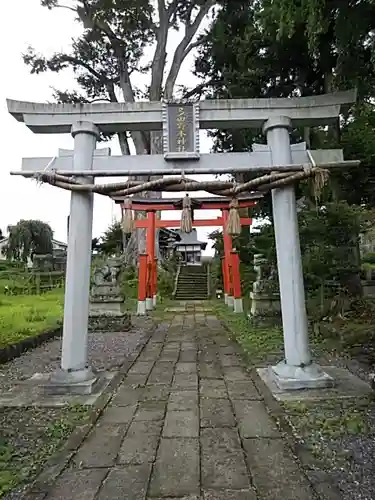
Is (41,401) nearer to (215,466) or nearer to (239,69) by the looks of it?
(215,466)

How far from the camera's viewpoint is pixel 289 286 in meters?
4.54

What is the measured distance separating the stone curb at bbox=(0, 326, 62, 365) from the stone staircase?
10.9m

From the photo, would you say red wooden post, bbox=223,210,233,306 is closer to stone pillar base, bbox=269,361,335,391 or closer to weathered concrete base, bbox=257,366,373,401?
weathered concrete base, bbox=257,366,373,401

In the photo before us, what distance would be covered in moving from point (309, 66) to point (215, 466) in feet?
29.3

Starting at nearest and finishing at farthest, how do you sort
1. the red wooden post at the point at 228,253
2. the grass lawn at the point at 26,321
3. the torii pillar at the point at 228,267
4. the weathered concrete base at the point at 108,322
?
1. the grass lawn at the point at 26,321
2. the weathered concrete base at the point at 108,322
3. the red wooden post at the point at 228,253
4. the torii pillar at the point at 228,267

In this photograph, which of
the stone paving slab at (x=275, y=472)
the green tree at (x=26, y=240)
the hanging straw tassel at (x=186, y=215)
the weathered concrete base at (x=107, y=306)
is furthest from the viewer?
the green tree at (x=26, y=240)

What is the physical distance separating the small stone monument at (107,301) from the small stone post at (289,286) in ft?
17.5

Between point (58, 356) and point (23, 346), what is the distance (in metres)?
0.70

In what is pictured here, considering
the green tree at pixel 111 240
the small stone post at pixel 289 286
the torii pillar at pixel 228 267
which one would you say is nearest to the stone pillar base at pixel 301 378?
the small stone post at pixel 289 286

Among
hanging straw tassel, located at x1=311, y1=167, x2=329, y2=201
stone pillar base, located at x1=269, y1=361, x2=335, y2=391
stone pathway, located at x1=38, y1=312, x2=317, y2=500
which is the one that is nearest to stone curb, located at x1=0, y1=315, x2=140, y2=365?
stone pathway, located at x1=38, y1=312, x2=317, y2=500

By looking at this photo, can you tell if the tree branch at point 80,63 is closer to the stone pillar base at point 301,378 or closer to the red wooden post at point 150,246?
the red wooden post at point 150,246

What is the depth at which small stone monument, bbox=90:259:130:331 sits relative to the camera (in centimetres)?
941

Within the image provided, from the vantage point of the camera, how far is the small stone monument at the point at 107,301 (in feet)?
30.9

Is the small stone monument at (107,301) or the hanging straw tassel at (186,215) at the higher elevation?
the hanging straw tassel at (186,215)
